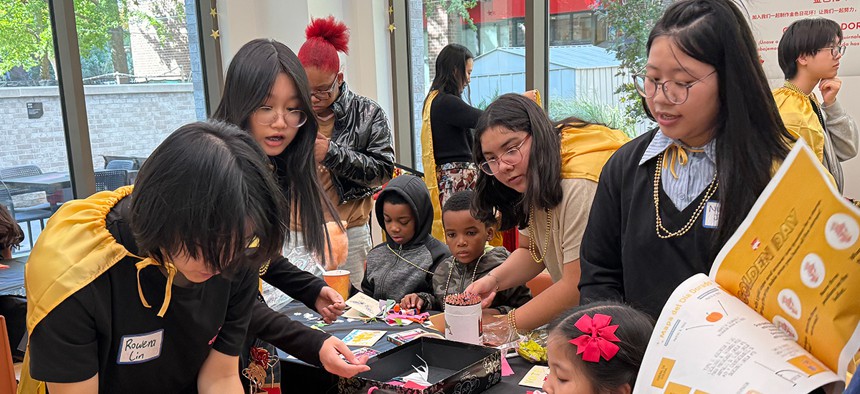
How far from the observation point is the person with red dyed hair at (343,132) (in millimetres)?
2559

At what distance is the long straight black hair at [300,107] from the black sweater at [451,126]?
8.68 feet

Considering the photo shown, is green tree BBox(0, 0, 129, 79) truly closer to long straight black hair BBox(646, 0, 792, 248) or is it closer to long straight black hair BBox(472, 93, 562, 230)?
long straight black hair BBox(472, 93, 562, 230)

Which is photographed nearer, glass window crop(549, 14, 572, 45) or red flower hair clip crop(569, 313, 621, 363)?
red flower hair clip crop(569, 313, 621, 363)

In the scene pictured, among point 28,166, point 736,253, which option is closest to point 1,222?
point 28,166

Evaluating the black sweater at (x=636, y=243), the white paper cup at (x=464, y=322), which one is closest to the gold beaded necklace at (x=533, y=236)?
the white paper cup at (x=464, y=322)

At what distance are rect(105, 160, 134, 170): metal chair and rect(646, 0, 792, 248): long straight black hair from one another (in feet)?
12.3

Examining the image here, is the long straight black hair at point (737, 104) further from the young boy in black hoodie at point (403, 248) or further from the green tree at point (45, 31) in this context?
the green tree at point (45, 31)

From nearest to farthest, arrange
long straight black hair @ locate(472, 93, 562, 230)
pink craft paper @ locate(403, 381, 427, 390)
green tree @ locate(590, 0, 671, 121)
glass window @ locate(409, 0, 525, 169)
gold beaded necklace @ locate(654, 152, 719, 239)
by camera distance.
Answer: gold beaded necklace @ locate(654, 152, 719, 239) < pink craft paper @ locate(403, 381, 427, 390) < long straight black hair @ locate(472, 93, 562, 230) < green tree @ locate(590, 0, 671, 121) < glass window @ locate(409, 0, 525, 169)

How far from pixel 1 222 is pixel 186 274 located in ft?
9.41

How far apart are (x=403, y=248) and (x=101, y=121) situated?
2.28 metres

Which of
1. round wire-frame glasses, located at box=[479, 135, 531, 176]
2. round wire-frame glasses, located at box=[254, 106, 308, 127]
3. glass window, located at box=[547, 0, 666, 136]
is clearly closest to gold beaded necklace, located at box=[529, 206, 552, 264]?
round wire-frame glasses, located at box=[479, 135, 531, 176]

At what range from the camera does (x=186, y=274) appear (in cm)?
120

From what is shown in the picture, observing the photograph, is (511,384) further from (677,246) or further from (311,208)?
(311,208)

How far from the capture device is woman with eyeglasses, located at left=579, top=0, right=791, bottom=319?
4.07ft
